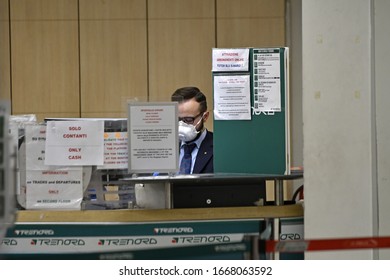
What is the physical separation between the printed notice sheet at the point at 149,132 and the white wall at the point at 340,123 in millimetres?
725

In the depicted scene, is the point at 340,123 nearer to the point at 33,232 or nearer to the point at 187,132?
the point at 187,132

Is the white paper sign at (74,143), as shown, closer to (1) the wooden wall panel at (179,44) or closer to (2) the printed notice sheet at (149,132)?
(2) the printed notice sheet at (149,132)

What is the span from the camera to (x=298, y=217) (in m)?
3.50

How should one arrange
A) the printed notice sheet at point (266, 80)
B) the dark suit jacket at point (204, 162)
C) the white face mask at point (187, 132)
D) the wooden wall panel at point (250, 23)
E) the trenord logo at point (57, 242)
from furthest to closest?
1. the wooden wall panel at point (250, 23)
2. the dark suit jacket at point (204, 162)
3. the white face mask at point (187, 132)
4. the printed notice sheet at point (266, 80)
5. the trenord logo at point (57, 242)

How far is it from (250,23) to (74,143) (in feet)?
11.6

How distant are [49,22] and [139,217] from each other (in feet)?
12.6

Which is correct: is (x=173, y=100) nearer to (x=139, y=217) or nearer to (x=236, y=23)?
(x=139, y=217)

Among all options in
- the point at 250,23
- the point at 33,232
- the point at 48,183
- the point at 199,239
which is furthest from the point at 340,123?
the point at 250,23

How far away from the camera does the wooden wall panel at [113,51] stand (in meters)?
6.64

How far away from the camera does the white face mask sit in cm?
429

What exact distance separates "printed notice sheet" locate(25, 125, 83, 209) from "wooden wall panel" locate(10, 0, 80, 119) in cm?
322

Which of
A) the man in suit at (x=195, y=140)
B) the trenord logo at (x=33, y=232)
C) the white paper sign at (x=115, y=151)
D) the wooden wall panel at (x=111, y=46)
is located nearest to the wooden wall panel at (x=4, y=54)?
the wooden wall panel at (x=111, y=46)

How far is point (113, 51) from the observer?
664 cm
